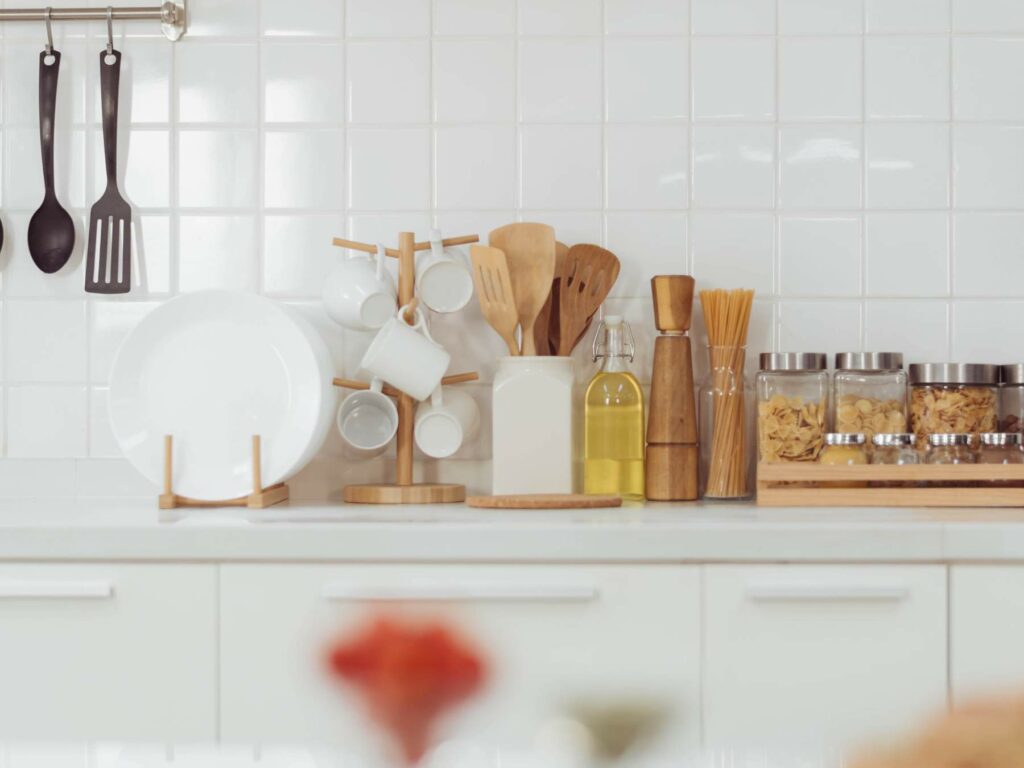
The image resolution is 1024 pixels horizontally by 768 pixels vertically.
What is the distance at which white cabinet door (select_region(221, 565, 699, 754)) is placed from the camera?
54.1 inches

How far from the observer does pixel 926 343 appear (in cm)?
185

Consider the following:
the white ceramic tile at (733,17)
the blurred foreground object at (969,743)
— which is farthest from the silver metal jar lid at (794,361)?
the blurred foreground object at (969,743)

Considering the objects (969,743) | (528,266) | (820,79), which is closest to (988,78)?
(820,79)

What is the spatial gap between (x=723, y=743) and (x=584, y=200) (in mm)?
902

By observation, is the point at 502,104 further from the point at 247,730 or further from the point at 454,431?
the point at 247,730

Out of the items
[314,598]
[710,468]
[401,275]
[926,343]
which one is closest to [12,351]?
[401,275]

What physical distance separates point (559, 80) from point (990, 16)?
713 millimetres

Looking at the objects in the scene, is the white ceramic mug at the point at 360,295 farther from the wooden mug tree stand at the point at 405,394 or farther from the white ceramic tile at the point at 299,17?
the white ceramic tile at the point at 299,17

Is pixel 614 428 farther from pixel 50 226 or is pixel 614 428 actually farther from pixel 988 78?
pixel 50 226

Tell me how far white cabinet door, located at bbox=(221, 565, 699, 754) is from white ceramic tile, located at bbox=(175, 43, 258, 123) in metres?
0.86

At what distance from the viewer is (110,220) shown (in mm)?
1866

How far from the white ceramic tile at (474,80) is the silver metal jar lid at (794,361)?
59 centimetres

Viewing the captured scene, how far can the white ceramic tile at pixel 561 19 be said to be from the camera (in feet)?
6.15

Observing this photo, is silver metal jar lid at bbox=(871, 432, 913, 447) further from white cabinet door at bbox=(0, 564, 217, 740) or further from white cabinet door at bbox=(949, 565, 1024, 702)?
white cabinet door at bbox=(0, 564, 217, 740)
